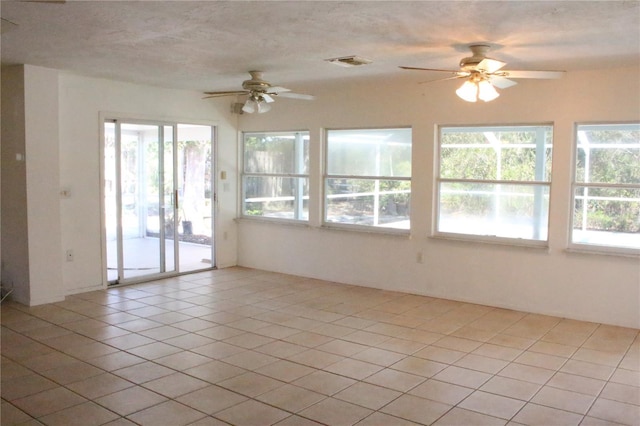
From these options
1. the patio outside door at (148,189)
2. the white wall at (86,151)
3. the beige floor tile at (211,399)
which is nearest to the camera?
the beige floor tile at (211,399)

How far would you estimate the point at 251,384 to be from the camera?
146 inches

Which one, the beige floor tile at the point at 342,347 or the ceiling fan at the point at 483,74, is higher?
the ceiling fan at the point at 483,74

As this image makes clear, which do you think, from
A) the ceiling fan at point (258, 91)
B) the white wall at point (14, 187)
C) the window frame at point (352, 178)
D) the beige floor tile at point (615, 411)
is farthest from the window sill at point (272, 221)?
the beige floor tile at point (615, 411)

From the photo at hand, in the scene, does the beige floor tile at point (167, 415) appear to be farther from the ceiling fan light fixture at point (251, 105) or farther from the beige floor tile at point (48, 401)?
the ceiling fan light fixture at point (251, 105)

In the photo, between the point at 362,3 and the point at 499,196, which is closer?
the point at 362,3

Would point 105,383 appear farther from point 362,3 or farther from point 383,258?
point 383,258

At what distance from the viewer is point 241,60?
4965 mm

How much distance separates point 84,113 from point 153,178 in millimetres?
1234

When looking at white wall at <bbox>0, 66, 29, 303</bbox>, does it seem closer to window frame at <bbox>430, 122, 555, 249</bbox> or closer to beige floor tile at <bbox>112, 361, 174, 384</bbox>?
beige floor tile at <bbox>112, 361, 174, 384</bbox>

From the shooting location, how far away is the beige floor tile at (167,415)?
10.4 feet

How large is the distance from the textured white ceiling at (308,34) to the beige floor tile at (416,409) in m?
2.42

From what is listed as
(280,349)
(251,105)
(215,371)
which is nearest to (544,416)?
(280,349)

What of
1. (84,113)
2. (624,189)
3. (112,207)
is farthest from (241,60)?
(624,189)

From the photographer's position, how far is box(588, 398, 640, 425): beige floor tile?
3260mm
